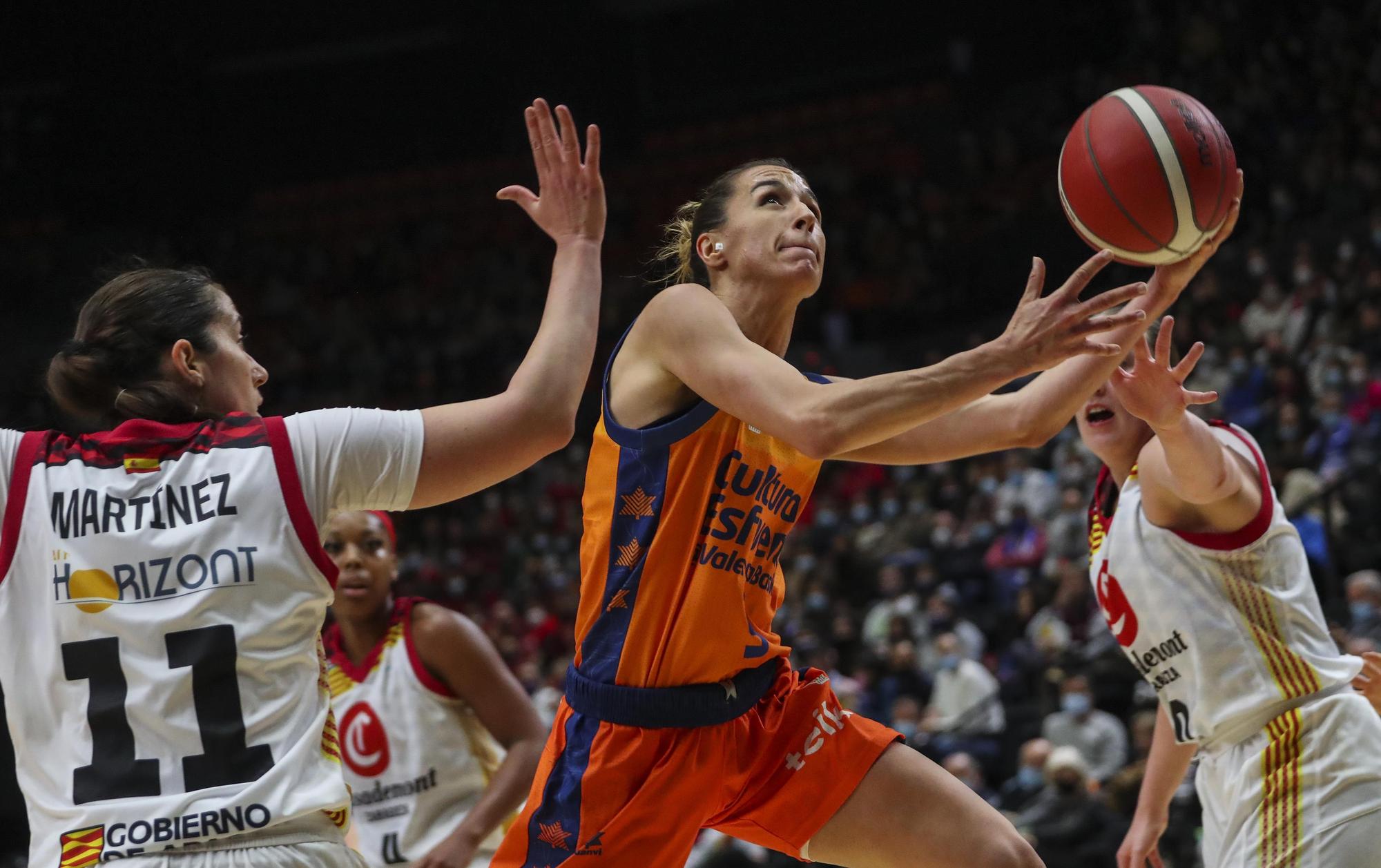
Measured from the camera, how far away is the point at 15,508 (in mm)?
2227

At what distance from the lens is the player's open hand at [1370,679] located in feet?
11.7

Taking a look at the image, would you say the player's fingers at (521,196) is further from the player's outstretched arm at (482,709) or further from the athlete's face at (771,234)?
the player's outstretched arm at (482,709)

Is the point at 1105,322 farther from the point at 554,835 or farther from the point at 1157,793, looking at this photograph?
the point at 1157,793

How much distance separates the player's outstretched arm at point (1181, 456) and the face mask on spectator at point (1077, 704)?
19.5 ft

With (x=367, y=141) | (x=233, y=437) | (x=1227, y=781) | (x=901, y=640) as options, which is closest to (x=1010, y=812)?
(x=901, y=640)

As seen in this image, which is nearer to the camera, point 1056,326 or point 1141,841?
point 1056,326

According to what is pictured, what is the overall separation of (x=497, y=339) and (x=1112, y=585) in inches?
652

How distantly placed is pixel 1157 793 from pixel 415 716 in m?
2.22

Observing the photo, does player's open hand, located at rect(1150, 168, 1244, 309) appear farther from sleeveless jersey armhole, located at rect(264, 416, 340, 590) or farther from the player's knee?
sleeveless jersey armhole, located at rect(264, 416, 340, 590)

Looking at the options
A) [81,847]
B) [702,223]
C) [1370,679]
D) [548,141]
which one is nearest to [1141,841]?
[1370,679]

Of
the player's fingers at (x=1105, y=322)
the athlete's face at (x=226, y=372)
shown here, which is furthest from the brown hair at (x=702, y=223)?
the athlete's face at (x=226, y=372)

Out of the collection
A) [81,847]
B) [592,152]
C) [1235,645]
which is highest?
[592,152]

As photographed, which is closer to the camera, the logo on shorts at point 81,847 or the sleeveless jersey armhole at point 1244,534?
the logo on shorts at point 81,847

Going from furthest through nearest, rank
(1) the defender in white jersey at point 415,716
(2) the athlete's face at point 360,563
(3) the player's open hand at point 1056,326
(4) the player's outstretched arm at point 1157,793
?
(2) the athlete's face at point 360,563, (1) the defender in white jersey at point 415,716, (4) the player's outstretched arm at point 1157,793, (3) the player's open hand at point 1056,326
